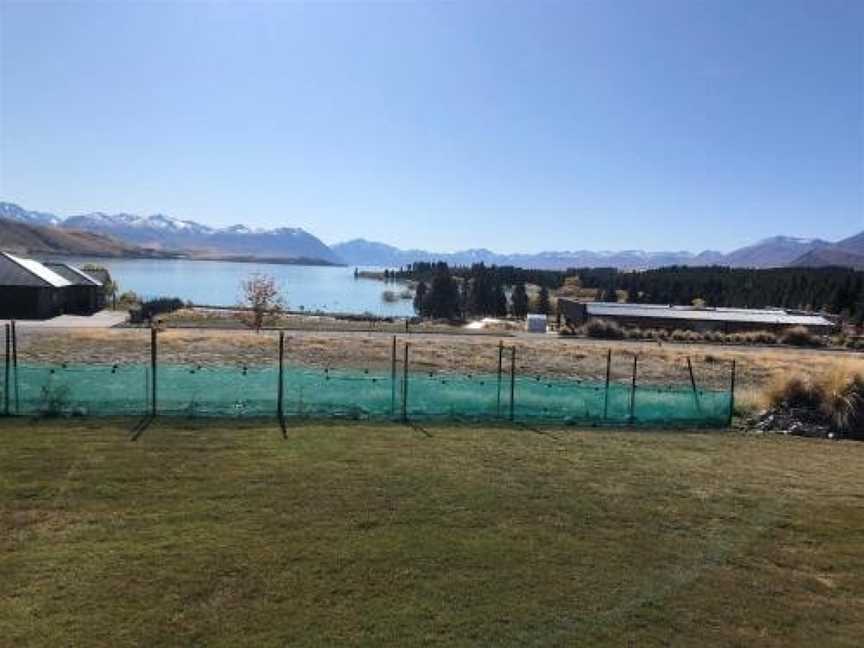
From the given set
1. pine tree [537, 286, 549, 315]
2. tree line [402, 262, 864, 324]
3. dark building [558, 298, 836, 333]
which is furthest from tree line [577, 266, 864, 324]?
dark building [558, 298, 836, 333]

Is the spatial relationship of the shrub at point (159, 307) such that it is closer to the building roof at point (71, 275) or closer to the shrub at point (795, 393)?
the building roof at point (71, 275)

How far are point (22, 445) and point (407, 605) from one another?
8.26 meters

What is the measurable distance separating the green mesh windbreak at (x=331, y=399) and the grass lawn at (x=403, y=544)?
→ 187 cm

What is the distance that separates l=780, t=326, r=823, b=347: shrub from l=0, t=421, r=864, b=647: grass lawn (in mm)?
54606

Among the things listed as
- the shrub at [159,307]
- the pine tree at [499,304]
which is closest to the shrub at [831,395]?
the shrub at [159,307]

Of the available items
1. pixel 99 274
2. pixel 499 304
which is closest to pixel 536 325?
pixel 99 274

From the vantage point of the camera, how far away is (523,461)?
542 inches

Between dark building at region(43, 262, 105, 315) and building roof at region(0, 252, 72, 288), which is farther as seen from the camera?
dark building at region(43, 262, 105, 315)

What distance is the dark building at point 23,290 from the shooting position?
178ft

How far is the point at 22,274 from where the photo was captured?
55188 millimetres

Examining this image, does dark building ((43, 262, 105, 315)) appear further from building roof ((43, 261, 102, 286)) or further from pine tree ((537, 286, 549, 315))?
pine tree ((537, 286, 549, 315))

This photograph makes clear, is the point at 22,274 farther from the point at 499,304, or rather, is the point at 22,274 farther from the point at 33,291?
the point at 499,304

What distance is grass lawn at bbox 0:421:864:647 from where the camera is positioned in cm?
727

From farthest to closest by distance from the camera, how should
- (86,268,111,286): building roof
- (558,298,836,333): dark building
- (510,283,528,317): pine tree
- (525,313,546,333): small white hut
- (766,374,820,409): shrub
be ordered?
1. (510,283,528,317): pine tree
2. (86,268,111,286): building roof
3. (558,298,836,333): dark building
4. (525,313,546,333): small white hut
5. (766,374,820,409): shrub
